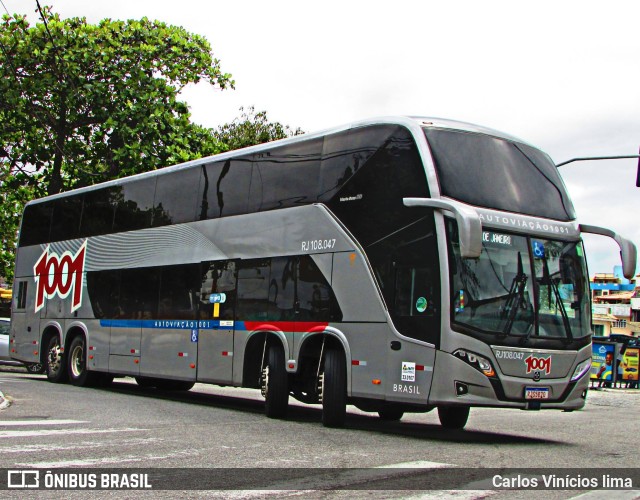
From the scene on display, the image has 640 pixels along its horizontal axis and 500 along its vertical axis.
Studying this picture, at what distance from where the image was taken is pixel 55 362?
834 inches

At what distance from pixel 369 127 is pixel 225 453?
5.68 meters

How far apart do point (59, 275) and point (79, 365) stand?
7.35 ft

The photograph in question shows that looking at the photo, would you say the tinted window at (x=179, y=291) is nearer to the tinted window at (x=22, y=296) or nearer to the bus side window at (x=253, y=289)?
the bus side window at (x=253, y=289)

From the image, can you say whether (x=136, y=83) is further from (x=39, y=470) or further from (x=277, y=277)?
(x=39, y=470)

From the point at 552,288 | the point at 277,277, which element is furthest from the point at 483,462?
the point at 277,277

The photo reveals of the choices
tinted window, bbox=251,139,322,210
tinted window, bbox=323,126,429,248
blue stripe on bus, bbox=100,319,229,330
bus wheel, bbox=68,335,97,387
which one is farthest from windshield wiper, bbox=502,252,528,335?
bus wheel, bbox=68,335,97,387

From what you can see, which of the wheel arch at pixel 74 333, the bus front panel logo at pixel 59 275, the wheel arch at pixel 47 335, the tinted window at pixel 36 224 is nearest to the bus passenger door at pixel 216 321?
the wheel arch at pixel 74 333

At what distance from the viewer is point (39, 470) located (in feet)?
24.1

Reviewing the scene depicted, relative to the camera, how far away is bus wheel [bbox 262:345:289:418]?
45.9 feet

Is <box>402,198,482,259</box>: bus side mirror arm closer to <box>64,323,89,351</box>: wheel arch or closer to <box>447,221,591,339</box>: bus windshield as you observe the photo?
<box>447,221,591,339</box>: bus windshield

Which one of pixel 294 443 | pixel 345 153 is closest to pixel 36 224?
pixel 345 153

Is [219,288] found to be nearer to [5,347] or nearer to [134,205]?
[134,205]

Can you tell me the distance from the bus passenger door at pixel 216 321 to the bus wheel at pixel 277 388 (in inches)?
48.4

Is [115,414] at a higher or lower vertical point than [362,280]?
lower
